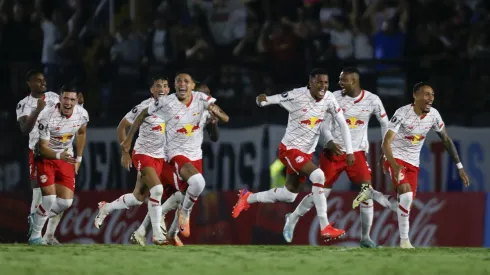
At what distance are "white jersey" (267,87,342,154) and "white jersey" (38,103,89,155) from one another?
9.29ft

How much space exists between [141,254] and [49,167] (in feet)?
10.4

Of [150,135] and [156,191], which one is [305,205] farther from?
[150,135]

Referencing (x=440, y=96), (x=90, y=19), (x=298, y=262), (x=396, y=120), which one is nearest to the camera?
(x=298, y=262)

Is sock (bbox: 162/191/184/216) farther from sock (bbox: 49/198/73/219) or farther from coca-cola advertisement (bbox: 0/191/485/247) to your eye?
coca-cola advertisement (bbox: 0/191/485/247)

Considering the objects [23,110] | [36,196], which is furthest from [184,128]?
[36,196]

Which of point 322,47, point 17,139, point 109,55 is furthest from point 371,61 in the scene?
point 17,139

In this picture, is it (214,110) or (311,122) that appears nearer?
(214,110)

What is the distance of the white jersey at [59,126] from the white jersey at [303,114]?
2.83 meters

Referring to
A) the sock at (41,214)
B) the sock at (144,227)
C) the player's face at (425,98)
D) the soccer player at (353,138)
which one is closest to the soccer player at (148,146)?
the sock at (144,227)

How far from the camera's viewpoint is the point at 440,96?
20.1 metres

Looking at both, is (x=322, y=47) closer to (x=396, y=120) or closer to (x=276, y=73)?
(x=276, y=73)

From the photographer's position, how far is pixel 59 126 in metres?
17.3

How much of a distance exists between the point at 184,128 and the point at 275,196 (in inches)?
64.1

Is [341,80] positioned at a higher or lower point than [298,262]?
higher
